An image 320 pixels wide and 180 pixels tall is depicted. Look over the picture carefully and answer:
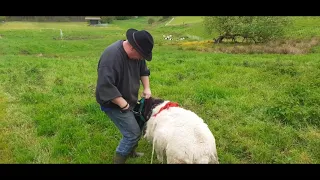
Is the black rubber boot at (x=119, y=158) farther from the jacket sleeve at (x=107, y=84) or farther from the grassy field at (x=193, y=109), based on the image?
the jacket sleeve at (x=107, y=84)

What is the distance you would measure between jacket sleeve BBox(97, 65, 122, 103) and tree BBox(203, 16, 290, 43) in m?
28.7

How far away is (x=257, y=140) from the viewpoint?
6.86 meters

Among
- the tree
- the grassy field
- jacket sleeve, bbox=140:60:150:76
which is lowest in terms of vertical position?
the tree

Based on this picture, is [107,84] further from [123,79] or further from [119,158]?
[119,158]

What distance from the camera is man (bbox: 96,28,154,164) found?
5086 millimetres

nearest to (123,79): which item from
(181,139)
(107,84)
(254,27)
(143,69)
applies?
(107,84)

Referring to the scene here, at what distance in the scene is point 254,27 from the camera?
31.5m

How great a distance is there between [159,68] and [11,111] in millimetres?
7211

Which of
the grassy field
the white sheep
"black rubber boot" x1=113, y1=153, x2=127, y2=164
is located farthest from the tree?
"black rubber boot" x1=113, y1=153, x2=127, y2=164

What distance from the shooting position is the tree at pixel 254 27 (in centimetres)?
3155

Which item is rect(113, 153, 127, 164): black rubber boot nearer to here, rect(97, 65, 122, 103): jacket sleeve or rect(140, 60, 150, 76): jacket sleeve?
rect(97, 65, 122, 103): jacket sleeve

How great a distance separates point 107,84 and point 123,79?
0.40m

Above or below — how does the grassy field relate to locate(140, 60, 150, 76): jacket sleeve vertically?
below
